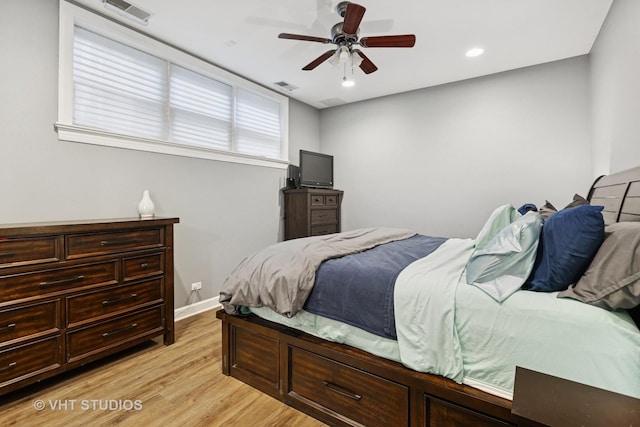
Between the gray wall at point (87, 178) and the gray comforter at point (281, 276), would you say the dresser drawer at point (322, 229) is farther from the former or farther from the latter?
the gray comforter at point (281, 276)

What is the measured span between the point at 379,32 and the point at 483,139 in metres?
1.95

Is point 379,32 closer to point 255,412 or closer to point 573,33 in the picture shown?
point 573,33

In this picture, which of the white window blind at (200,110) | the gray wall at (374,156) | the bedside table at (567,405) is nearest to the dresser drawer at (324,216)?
the gray wall at (374,156)

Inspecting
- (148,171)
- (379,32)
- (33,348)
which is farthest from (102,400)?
(379,32)

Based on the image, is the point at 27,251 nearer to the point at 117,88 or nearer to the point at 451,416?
the point at 117,88

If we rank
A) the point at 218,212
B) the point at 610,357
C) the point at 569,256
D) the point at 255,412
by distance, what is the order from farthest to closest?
the point at 218,212, the point at 255,412, the point at 569,256, the point at 610,357

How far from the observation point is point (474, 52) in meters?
3.13

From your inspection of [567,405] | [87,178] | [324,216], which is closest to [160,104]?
[87,178]

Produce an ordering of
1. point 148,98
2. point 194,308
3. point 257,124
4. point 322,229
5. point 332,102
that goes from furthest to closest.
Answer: point 332,102
point 322,229
point 257,124
point 194,308
point 148,98

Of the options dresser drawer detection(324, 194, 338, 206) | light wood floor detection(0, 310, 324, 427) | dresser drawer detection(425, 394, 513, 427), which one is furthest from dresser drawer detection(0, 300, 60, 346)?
dresser drawer detection(324, 194, 338, 206)

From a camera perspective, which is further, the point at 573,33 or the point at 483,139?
the point at 483,139

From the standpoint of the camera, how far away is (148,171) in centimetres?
285

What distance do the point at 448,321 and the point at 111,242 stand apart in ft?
7.22

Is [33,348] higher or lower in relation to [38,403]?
higher
